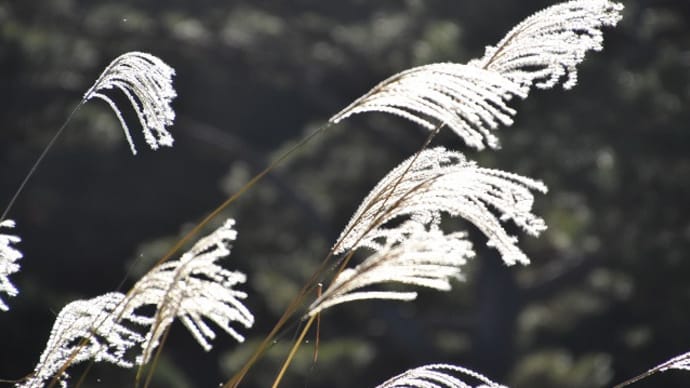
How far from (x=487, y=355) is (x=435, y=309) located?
42.0 inches

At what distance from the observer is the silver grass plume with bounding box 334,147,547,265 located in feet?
4.19

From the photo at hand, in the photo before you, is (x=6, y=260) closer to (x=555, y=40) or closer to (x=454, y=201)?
(x=454, y=201)

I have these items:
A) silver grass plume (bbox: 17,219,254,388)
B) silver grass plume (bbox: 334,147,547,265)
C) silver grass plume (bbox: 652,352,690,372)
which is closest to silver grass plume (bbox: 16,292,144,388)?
silver grass plume (bbox: 17,219,254,388)

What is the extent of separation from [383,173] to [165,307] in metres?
6.08

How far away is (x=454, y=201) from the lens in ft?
4.25

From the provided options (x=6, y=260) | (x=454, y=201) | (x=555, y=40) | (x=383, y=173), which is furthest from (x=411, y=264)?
(x=383, y=173)

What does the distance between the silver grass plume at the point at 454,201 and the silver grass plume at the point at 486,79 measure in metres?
0.05

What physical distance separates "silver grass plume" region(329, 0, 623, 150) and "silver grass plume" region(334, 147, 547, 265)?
0.05 m

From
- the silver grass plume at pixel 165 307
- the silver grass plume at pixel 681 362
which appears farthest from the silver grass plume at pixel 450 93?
the silver grass plume at pixel 681 362

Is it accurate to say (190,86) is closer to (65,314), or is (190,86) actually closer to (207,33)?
(207,33)

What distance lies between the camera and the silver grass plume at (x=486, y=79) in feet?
4.17

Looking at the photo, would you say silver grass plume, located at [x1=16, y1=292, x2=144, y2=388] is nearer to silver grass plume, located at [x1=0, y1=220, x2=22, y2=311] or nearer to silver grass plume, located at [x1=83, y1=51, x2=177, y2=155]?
silver grass plume, located at [x1=0, y1=220, x2=22, y2=311]

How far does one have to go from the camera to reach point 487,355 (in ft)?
23.6

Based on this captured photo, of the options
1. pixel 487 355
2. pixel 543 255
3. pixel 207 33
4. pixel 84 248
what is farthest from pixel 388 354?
pixel 84 248
